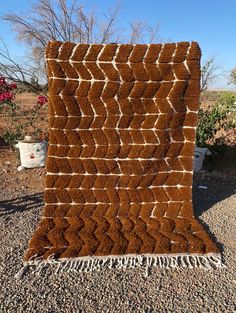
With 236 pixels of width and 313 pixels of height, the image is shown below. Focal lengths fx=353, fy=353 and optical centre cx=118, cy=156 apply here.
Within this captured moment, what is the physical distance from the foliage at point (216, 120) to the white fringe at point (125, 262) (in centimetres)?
324

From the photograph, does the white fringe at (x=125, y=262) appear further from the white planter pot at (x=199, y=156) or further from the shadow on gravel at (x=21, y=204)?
the white planter pot at (x=199, y=156)

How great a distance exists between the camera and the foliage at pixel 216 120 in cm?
603

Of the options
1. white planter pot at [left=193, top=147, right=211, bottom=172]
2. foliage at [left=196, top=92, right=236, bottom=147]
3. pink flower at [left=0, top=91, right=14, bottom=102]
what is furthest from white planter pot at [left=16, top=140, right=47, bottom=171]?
foliage at [left=196, top=92, right=236, bottom=147]

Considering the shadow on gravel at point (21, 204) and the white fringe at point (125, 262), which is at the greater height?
the white fringe at point (125, 262)

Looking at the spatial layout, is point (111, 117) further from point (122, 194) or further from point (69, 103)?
point (122, 194)

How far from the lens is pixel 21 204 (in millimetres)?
4363

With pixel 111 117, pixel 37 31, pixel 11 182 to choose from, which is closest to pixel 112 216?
pixel 111 117

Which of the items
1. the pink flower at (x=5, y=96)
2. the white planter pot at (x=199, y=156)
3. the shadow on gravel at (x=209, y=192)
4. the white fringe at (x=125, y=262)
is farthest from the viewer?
the pink flower at (x=5, y=96)

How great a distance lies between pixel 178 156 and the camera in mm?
3756

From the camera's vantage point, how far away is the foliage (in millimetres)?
6027

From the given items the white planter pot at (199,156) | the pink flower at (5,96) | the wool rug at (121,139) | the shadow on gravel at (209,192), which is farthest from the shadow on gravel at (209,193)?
the pink flower at (5,96)

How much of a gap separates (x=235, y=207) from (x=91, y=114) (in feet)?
7.11

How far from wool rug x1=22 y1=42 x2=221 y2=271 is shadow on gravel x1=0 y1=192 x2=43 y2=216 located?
2.27 feet

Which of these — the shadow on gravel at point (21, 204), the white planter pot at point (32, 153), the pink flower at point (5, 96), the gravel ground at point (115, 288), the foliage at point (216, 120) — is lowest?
the shadow on gravel at point (21, 204)
